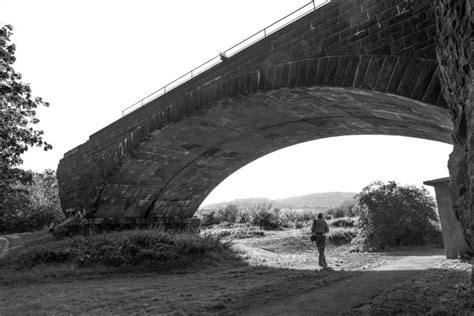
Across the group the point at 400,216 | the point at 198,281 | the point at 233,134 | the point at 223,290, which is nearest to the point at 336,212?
the point at 400,216

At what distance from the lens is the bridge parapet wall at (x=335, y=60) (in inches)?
235

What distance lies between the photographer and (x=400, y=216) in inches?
516

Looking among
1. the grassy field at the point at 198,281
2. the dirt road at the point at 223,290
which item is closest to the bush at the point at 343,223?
the grassy field at the point at 198,281

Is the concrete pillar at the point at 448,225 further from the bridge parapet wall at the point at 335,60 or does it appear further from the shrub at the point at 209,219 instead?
the shrub at the point at 209,219

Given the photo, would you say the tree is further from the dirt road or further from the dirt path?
the dirt path

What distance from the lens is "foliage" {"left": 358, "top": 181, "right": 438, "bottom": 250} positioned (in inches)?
511

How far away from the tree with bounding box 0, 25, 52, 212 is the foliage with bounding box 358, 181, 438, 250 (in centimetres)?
1274

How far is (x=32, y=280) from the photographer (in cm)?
969

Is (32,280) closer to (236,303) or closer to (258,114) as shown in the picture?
(236,303)

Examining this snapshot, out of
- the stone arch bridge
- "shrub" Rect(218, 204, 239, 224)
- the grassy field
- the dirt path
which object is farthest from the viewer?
"shrub" Rect(218, 204, 239, 224)

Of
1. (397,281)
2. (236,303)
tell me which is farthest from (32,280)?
(397,281)

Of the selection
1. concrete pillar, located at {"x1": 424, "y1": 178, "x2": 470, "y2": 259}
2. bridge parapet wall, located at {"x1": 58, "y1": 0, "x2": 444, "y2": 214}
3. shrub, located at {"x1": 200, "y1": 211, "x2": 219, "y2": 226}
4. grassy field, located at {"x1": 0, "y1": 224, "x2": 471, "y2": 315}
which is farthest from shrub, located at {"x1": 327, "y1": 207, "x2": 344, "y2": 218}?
bridge parapet wall, located at {"x1": 58, "y1": 0, "x2": 444, "y2": 214}

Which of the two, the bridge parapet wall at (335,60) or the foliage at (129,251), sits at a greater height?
the bridge parapet wall at (335,60)

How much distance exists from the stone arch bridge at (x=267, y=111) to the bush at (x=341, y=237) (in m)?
5.58
